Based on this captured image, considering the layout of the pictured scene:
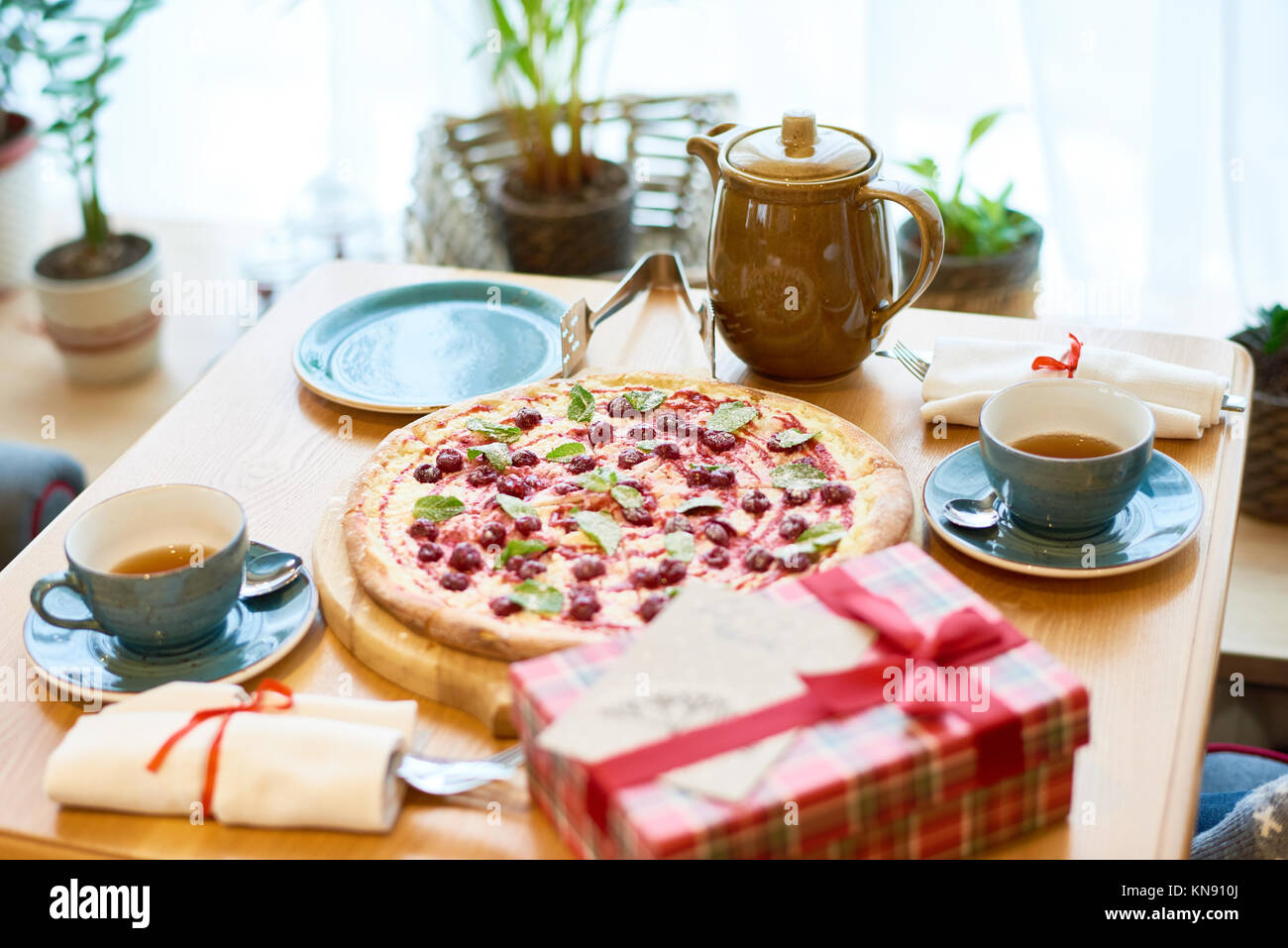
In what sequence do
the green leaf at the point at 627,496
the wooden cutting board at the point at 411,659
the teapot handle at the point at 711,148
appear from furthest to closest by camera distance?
the teapot handle at the point at 711,148 < the green leaf at the point at 627,496 < the wooden cutting board at the point at 411,659

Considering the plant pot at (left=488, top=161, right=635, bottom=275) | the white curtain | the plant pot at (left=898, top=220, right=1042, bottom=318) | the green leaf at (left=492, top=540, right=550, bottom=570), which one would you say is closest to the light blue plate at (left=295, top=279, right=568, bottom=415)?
the green leaf at (left=492, top=540, right=550, bottom=570)

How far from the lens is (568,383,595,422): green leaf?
4.83 feet

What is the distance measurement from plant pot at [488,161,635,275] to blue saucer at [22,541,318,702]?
1528mm

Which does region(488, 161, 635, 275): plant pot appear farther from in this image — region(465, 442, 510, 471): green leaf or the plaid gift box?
the plaid gift box

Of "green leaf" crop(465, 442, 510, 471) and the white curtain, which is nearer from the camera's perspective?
"green leaf" crop(465, 442, 510, 471)

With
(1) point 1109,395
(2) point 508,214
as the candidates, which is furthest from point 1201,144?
(1) point 1109,395

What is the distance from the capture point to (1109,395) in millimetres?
1302

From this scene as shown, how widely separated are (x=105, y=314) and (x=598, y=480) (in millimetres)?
2129

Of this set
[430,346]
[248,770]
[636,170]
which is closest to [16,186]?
[636,170]

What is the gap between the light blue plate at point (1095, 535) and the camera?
4.08 ft

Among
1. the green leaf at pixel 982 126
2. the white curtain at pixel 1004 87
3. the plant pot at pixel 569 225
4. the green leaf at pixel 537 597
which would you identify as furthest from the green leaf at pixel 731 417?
the white curtain at pixel 1004 87

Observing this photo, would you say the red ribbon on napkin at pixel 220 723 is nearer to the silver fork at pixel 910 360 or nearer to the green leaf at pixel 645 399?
the green leaf at pixel 645 399

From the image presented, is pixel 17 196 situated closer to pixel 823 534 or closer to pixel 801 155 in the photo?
pixel 801 155

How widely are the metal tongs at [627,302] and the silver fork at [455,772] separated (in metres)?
0.65
